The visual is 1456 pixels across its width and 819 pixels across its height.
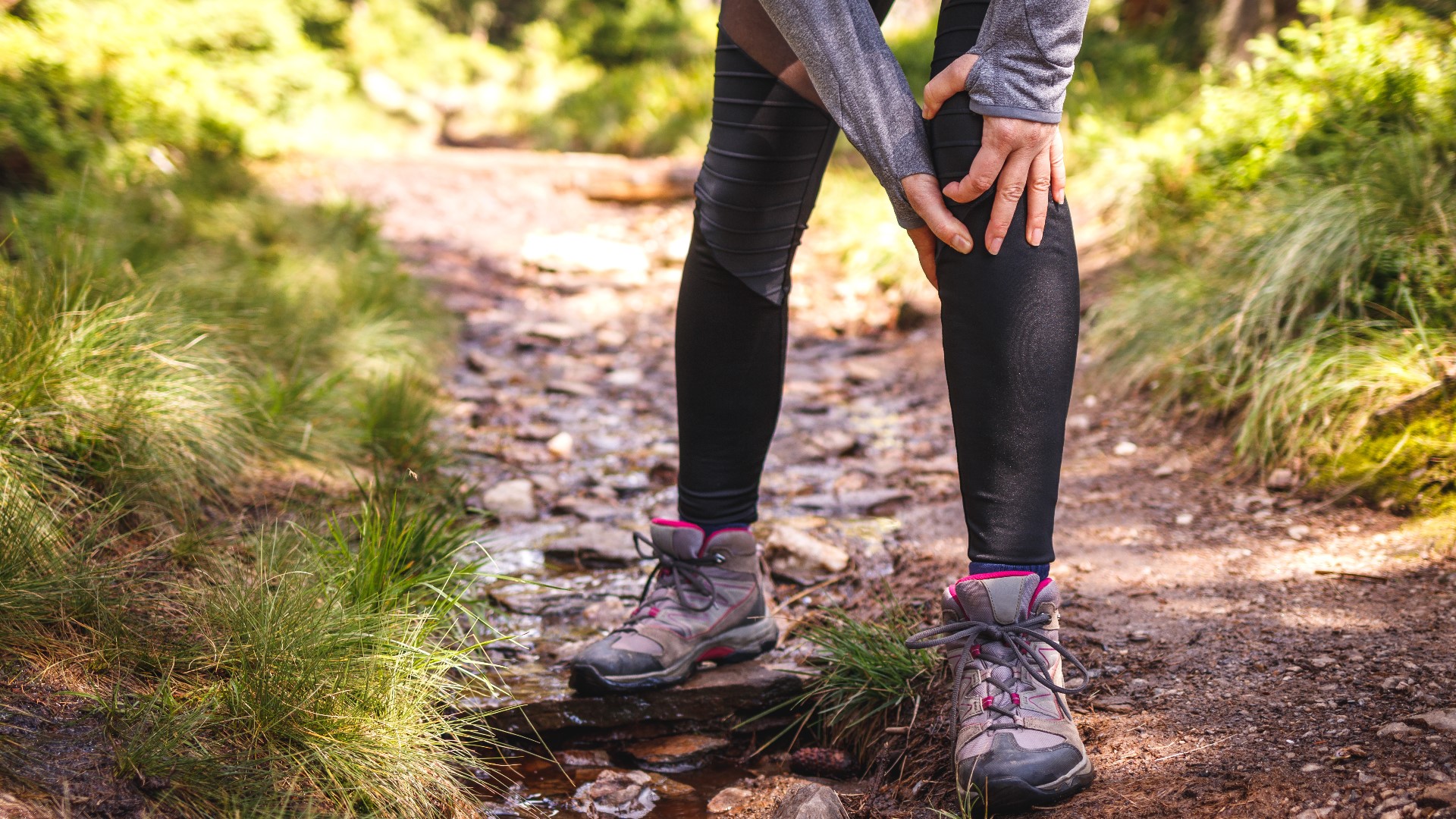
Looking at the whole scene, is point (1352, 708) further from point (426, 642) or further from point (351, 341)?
point (351, 341)

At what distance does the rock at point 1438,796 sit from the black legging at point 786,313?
0.50 meters

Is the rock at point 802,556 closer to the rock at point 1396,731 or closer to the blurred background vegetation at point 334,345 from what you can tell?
the blurred background vegetation at point 334,345

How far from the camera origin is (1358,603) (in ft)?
5.81

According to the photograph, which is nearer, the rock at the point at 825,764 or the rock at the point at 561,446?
the rock at the point at 825,764

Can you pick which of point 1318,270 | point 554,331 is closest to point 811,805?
point 1318,270

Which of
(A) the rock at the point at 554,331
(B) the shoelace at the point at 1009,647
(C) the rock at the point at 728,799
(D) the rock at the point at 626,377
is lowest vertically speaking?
(A) the rock at the point at 554,331

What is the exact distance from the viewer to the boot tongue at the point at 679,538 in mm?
1815

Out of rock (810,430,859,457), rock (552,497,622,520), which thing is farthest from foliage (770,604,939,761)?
rock (810,430,859,457)

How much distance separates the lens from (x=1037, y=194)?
4.23 ft

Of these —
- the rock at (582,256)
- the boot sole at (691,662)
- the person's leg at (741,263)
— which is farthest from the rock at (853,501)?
the rock at (582,256)

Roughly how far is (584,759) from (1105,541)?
141 centimetres

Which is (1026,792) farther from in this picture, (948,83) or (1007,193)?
(948,83)

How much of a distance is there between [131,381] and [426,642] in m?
1.11

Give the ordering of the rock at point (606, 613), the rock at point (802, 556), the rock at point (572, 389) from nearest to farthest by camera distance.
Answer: the rock at point (606, 613) → the rock at point (802, 556) → the rock at point (572, 389)
